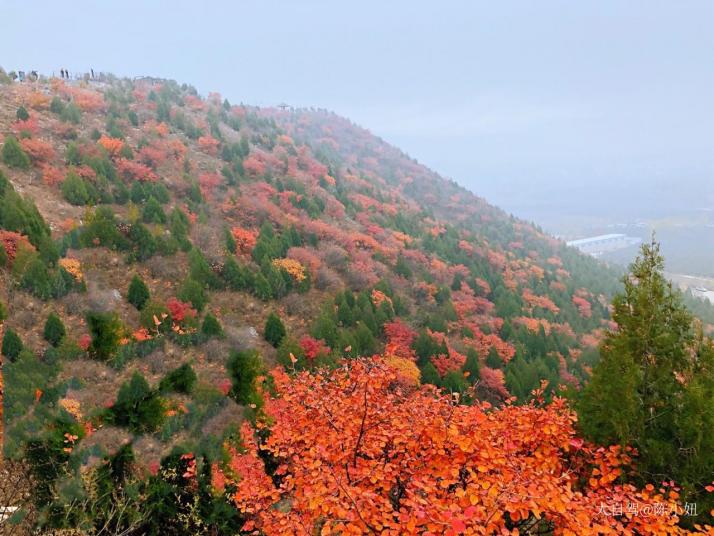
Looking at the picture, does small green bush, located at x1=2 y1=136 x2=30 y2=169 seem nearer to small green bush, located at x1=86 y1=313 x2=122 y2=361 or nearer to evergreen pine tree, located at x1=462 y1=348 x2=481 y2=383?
small green bush, located at x1=86 y1=313 x2=122 y2=361

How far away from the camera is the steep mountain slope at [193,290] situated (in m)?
19.5

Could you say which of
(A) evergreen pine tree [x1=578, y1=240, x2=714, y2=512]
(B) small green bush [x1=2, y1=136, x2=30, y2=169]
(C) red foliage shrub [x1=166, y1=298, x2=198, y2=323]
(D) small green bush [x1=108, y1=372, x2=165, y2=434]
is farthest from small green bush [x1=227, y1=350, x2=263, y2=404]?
(B) small green bush [x1=2, y1=136, x2=30, y2=169]

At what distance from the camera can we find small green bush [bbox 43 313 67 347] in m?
21.0

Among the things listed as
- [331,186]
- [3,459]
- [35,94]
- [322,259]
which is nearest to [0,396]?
[3,459]

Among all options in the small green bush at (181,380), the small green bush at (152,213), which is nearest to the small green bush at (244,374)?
the small green bush at (181,380)

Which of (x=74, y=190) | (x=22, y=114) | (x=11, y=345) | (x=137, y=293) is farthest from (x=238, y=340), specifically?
(x=22, y=114)

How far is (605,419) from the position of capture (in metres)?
9.52

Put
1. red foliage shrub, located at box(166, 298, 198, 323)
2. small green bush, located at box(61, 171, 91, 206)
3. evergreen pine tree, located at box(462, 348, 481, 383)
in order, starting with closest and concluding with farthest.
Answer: red foliage shrub, located at box(166, 298, 198, 323), evergreen pine tree, located at box(462, 348, 481, 383), small green bush, located at box(61, 171, 91, 206)

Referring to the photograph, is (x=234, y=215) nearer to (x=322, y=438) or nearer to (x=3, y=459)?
(x=3, y=459)

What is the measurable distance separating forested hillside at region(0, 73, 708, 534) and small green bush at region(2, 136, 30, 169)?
0.24 metres

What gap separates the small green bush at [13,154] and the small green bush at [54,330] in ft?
57.5

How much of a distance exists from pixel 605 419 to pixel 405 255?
131 feet

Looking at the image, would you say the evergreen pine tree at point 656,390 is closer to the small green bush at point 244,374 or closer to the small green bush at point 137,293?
the small green bush at point 244,374

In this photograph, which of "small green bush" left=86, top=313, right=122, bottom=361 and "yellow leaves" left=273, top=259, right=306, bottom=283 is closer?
"small green bush" left=86, top=313, right=122, bottom=361
